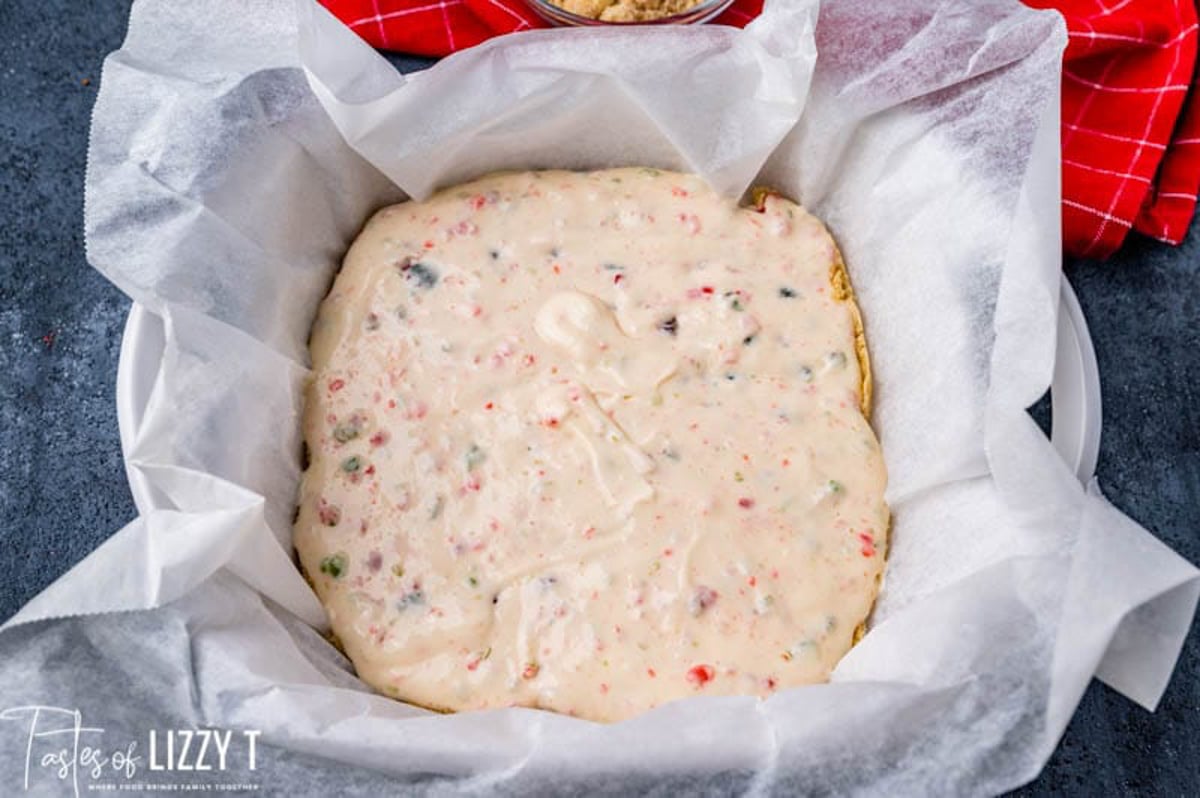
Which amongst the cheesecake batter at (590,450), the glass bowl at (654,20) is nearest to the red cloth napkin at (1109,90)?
the glass bowl at (654,20)

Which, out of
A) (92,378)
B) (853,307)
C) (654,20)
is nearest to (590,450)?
(853,307)

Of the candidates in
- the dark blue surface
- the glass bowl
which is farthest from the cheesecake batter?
the dark blue surface

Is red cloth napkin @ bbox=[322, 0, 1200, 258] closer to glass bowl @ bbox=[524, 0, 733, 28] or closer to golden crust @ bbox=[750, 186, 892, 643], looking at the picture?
glass bowl @ bbox=[524, 0, 733, 28]

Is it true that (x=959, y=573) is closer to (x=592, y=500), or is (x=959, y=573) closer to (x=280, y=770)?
(x=592, y=500)

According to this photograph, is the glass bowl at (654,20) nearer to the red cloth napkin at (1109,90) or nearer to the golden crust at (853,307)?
the red cloth napkin at (1109,90)

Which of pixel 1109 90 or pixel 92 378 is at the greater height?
pixel 1109 90

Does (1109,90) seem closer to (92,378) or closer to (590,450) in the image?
(590,450)
